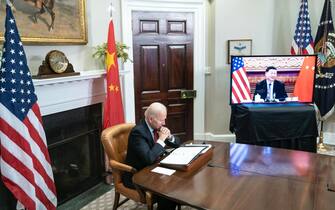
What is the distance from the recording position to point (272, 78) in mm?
3566

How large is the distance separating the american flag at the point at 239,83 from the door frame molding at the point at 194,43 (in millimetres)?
765

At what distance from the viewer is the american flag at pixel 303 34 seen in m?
3.90

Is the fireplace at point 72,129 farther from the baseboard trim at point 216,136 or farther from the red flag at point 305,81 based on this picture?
the red flag at point 305,81

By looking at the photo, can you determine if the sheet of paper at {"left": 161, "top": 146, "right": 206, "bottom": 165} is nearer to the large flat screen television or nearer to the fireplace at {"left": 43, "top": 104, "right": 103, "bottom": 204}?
the fireplace at {"left": 43, "top": 104, "right": 103, "bottom": 204}

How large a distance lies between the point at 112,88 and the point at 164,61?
1.30 metres

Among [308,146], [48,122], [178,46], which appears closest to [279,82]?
[308,146]

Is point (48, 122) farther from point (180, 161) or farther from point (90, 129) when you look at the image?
point (180, 161)

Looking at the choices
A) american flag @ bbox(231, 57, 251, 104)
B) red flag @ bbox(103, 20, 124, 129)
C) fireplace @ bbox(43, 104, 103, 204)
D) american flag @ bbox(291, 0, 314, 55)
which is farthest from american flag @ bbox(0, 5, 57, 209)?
american flag @ bbox(291, 0, 314, 55)

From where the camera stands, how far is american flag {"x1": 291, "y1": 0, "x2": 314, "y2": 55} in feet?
12.8

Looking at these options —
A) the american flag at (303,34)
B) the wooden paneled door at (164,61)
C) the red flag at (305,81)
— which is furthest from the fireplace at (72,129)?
the american flag at (303,34)

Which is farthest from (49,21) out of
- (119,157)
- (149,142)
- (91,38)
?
(149,142)

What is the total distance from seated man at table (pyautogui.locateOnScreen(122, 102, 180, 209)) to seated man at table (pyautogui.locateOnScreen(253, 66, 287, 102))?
195cm

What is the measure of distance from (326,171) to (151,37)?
9.22 feet

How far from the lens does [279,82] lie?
358 cm
